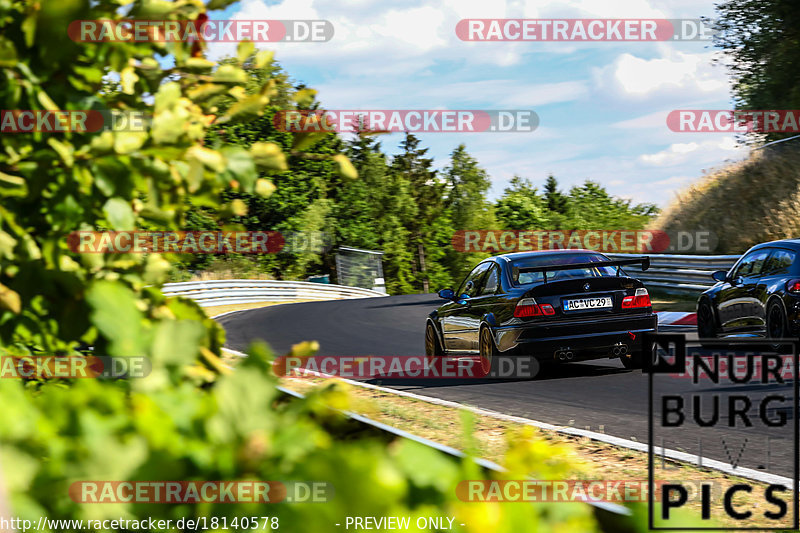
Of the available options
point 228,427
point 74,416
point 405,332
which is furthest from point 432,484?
point 405,332

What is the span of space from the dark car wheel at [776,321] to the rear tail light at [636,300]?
213cm

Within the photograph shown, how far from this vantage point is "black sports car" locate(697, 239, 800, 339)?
1149 cm

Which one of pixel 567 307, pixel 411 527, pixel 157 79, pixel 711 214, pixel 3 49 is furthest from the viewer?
pixel 711 214

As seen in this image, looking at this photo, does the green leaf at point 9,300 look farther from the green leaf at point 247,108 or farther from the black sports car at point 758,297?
the black sports car at point 758,297

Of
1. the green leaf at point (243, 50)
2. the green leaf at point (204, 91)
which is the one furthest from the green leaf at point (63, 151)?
the green leaf at point (243, 50)

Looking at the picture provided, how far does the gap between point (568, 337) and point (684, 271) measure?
1191 centimetres

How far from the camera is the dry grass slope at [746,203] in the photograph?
955 inches

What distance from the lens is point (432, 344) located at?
518 inches

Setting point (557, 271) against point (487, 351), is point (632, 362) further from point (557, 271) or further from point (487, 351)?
point (487, 351)

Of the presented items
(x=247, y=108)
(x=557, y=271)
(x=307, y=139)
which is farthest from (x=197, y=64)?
(x=557, y=271)

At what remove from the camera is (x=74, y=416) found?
1.56 metres

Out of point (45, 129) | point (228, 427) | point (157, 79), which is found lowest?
point (228, 427)

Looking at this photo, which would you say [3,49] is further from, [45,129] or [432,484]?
[432,484]

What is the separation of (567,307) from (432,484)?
9124 millimetres
